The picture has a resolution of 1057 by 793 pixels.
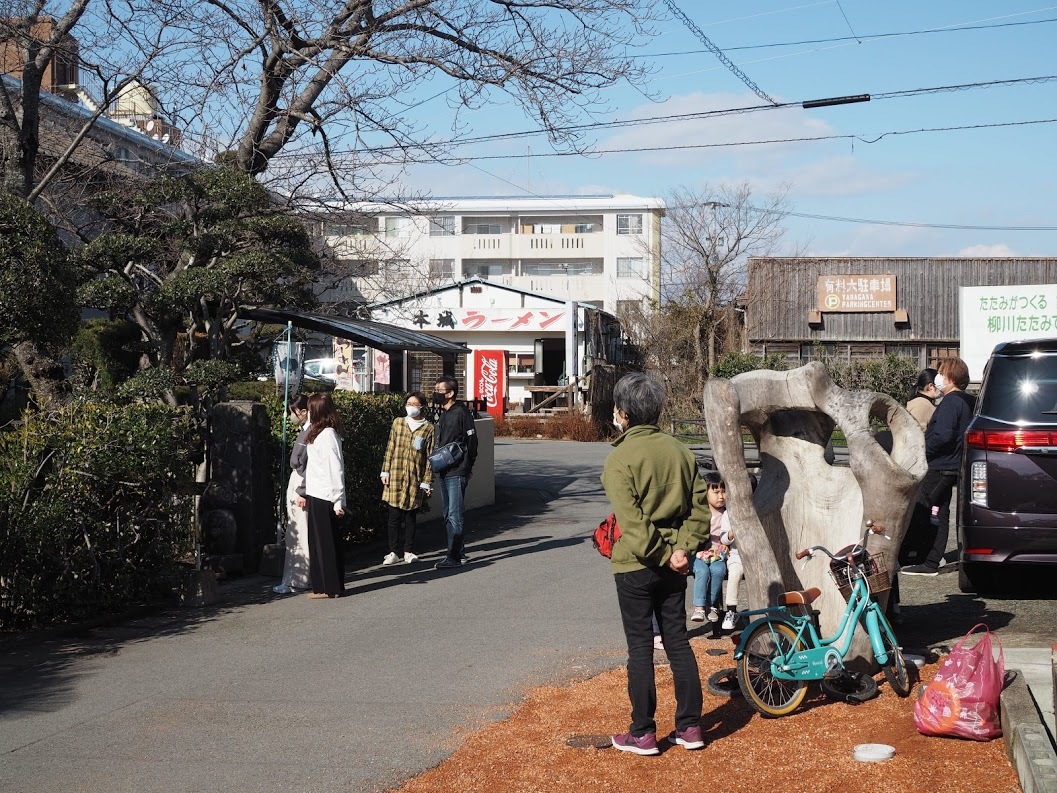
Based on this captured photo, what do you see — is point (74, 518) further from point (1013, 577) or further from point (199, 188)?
point (1013, 577)

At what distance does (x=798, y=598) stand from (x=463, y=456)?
6.05 metres

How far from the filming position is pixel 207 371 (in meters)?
11.8

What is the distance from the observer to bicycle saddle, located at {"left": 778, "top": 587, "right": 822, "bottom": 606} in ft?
19.8

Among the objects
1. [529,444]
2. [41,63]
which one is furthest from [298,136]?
[529,444]

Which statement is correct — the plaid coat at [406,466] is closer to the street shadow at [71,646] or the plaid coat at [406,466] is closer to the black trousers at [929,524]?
the street shadow at [71,646]

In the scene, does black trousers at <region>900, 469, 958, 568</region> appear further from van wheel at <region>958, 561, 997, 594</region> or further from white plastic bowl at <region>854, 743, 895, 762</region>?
white plastic bowl at <region>854, 743, 895, 762</region>

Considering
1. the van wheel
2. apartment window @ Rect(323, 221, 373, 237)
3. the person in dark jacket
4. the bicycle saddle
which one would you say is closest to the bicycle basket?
the bicycle saddle

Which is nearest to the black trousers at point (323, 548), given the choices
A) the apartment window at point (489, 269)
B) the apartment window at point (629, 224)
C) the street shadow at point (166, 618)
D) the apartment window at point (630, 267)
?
the street shadow at point (166, 618)

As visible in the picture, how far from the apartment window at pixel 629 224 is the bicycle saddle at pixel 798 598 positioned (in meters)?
52.4

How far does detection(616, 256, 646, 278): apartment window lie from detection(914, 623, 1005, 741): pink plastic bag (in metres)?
52.1

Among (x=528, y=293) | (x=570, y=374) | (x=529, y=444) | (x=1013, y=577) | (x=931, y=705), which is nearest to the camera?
(x=931, y=705)

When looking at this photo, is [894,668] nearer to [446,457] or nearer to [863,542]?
[863,542]

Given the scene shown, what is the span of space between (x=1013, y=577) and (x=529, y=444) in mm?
21806

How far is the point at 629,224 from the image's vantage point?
58.0m
